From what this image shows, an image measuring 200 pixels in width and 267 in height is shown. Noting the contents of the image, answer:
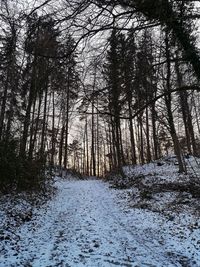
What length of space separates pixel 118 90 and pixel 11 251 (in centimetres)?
425

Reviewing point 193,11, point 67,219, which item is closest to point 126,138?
point 67,219

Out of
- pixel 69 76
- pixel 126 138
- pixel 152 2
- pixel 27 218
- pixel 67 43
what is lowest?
pixel 27 218

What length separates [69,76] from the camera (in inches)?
202

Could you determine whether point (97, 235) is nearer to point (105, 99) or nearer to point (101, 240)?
point (101, 240)

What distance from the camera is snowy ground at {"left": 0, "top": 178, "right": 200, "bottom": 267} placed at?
5316 mm

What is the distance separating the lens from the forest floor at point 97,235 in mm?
5359

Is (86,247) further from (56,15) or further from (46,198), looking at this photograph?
(46,198)

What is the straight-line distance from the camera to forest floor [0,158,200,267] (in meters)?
5.36

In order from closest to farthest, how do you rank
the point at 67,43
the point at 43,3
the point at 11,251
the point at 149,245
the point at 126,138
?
the point at 43,3
the point at 67,43
the point at 11,251
the point at 149,245
the point at 126,138

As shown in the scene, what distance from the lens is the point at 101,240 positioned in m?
6.52

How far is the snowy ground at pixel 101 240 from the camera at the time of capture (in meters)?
5.32

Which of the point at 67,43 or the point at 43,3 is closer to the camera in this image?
the point at 43,3

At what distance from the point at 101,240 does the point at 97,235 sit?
0.42 metres

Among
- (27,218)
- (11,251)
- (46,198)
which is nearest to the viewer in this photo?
(11,251)
